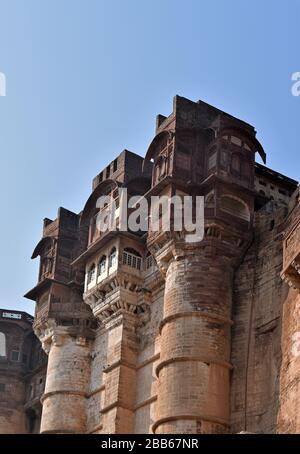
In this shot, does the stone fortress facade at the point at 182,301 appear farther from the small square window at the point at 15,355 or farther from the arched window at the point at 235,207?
the small square window at the point at 15,355

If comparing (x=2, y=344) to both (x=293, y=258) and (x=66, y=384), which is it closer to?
(x=66, y=384)

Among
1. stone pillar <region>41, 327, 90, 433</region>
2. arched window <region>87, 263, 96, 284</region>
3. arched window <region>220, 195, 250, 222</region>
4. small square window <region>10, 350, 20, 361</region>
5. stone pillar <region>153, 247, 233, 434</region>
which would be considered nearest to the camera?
stone pillar <region>153, 247, 233, 434</region>

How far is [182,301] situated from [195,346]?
120cm

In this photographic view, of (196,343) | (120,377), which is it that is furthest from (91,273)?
(196,343)

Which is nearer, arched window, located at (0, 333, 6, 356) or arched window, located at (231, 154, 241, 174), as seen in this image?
arched window, located at (231, 154, 241, 174)

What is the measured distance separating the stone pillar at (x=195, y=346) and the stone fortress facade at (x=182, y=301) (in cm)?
3

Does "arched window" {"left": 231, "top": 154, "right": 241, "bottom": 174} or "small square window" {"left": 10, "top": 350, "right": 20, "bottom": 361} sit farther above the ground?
"arched window" {"left": 231, "top": 154, "right": 241, "bottom": 174}

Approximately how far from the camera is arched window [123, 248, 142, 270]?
31031mm

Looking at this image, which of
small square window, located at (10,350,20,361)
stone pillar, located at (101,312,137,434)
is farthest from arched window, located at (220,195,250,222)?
small square window, located at (10,350,20,361)

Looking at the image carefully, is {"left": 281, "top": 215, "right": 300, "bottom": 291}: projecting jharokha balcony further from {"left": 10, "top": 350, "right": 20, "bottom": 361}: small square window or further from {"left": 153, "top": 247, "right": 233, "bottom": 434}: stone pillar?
{"left": 10, "top": 350, "right": 20, "bottom": 361}: small square window

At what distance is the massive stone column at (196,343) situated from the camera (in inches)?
1017

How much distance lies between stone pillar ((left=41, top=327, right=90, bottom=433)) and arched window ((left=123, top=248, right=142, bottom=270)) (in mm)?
3072

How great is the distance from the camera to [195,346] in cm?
2642
